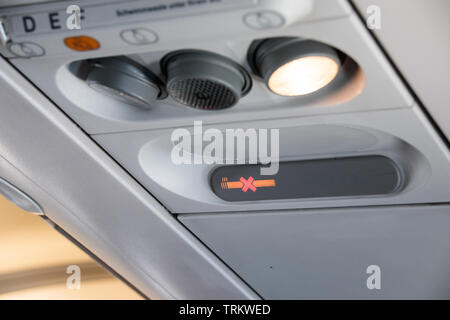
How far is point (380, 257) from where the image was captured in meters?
1.13

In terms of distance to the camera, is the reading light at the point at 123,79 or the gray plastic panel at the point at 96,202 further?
the gray plastic panel at the point at 96,202

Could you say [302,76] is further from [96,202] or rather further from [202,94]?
[96,202]

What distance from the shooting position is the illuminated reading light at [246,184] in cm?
101

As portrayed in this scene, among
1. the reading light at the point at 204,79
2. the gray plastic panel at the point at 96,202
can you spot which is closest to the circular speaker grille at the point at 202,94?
the reading light at the point at 204,79

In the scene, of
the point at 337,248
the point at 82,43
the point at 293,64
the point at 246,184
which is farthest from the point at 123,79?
the point at 337,248

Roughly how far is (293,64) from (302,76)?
0.03 metres

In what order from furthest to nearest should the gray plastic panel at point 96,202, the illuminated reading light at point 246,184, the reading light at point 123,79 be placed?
the illuminated reading light at point 246,184 → the gray plastic panel at point 96,202 → the reading light at point 123,79

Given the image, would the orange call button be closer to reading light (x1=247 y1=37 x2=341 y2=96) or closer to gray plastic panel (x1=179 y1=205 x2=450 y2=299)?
reading light (x1=247 y1=37 x2=341 y2=96)

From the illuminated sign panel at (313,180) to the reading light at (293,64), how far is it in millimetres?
245

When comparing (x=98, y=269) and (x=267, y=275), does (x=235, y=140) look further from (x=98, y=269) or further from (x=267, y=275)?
(x=98, y=269)

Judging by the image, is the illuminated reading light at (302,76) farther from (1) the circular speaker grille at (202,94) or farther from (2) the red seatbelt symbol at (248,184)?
(2) the red seatbelt symbol at (248,184)

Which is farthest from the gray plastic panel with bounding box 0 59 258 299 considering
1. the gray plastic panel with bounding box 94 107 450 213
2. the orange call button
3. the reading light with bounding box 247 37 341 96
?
the reading light with bounding box 247 37 341 96
